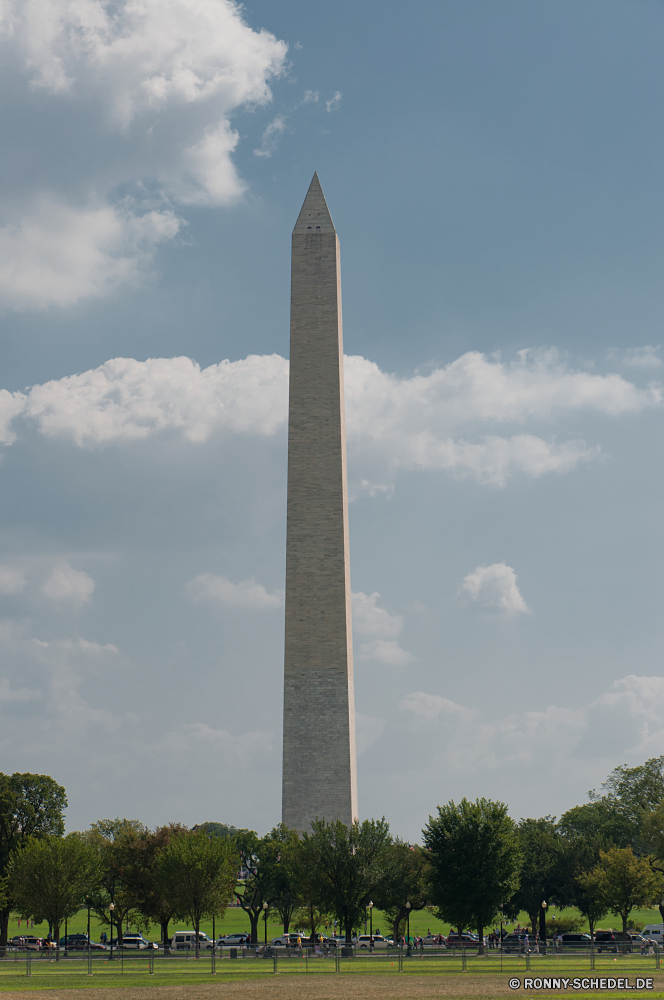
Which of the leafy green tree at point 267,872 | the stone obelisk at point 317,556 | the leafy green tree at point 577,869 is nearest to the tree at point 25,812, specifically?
the leafy green tree at point 267,872

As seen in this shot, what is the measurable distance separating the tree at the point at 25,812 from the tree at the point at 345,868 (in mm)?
21117

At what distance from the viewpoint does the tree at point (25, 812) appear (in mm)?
64500

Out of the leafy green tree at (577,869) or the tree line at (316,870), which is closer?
the tree line at (316,870)

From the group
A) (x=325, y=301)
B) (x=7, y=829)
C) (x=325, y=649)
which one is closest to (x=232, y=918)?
(x=7, y=829)

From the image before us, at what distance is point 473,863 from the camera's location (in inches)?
2088

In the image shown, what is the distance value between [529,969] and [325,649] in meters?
26.1

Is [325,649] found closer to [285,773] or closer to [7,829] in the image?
[285,773]

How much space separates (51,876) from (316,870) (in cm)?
1536

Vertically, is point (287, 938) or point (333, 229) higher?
point (333, 229)

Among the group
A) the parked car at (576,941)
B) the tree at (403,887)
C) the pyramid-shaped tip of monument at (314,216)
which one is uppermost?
the pyramid-shaped tip of monument at (314,216)

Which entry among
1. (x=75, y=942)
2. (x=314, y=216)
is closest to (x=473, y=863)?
(x=75, y=942)

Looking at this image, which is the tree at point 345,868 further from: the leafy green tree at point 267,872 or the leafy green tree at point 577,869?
the leafy green tree at point 577,869

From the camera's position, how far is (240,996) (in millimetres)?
29078

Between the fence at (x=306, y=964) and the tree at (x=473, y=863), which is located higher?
the tree at (x=473, y=863)
